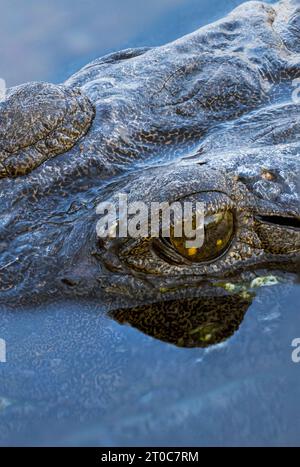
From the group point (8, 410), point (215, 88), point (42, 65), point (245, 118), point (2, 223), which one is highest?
point (42, 65)

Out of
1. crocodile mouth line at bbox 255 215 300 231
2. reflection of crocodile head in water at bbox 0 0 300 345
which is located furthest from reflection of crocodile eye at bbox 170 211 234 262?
crocodile mouth line at bbox 255 215 300 231

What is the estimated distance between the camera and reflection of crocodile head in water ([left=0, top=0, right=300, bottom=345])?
3.27 m

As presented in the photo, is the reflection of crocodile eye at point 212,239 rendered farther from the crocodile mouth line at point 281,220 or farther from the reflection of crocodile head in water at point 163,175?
the crocodile mouth line at point 281,220

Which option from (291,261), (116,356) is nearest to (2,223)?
(116,356)

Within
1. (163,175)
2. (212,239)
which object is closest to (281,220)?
(212,239)

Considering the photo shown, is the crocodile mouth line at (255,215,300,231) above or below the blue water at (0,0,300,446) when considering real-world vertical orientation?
above

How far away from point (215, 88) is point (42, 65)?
17.6ft

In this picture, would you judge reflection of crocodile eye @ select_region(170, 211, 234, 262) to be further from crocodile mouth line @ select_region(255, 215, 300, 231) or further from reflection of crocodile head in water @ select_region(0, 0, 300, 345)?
crocodile mouth line @ select_region(255, 215, 300, 231)

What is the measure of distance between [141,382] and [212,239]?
33.9 inches

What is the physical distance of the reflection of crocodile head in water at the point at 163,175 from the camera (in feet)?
10.7

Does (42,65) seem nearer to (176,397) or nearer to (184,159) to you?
(184,159)

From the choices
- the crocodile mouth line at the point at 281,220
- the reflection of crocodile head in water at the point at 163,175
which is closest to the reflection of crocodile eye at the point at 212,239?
the reflection of crocodile head in water at the point at 163,175

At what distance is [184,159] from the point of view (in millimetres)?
3969

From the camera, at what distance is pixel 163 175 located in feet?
11.2
